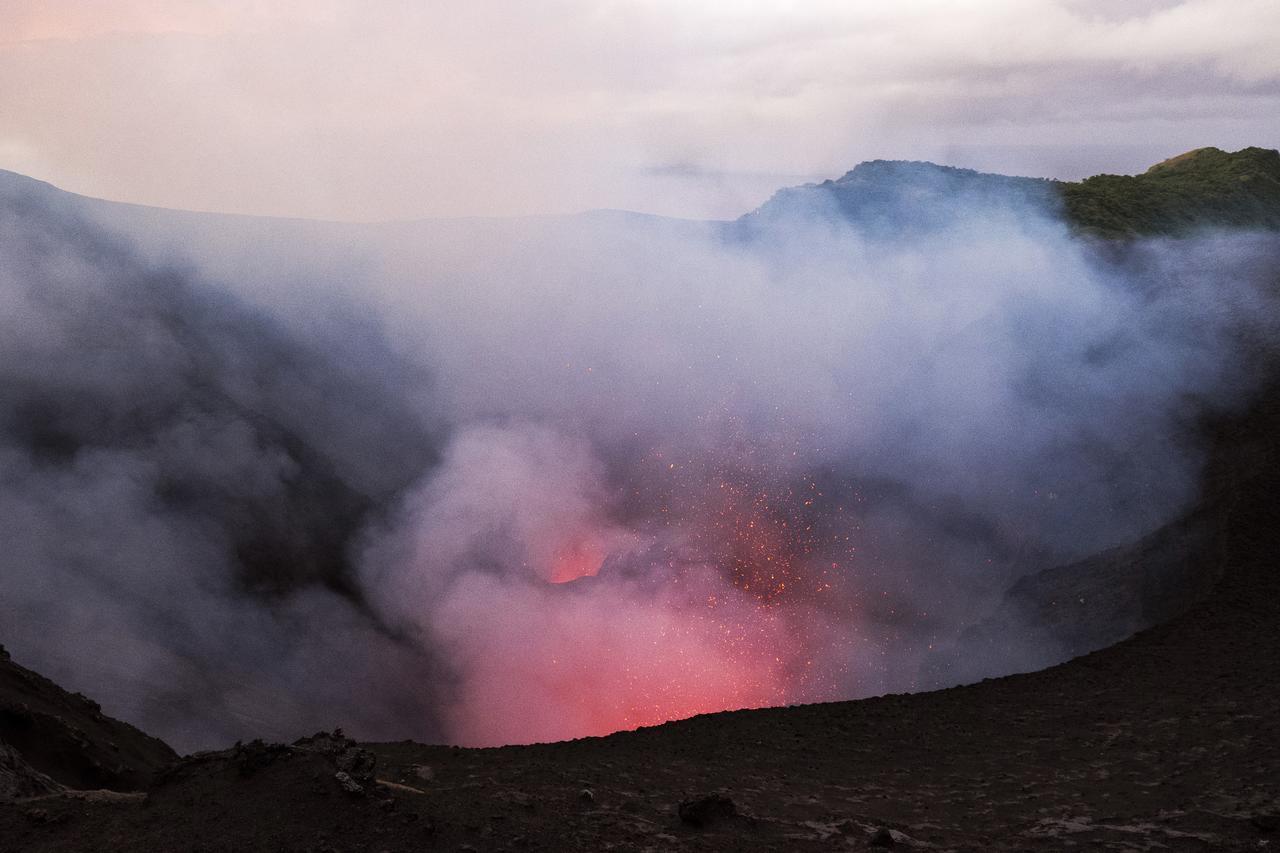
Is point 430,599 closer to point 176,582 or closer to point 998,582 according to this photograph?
point 176,582

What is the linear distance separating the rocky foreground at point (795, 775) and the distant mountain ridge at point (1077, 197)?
23467mm

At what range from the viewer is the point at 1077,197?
36.4 metres

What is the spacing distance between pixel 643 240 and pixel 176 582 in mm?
27229

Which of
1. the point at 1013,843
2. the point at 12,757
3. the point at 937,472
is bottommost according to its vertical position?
the point at 1013,843

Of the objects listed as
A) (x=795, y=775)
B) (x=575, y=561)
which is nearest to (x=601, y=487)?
(x=575, y=561)

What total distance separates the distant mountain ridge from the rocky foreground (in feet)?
77.0

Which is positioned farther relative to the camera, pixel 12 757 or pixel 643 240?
pixel 643 240

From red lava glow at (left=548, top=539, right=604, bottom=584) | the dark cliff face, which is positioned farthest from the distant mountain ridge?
the dark cliff face

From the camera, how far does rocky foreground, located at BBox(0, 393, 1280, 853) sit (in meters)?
8.71

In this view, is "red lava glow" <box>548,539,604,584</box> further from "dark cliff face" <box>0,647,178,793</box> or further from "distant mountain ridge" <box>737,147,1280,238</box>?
"distant mountain ridge" <box>737,147,1280,238</box>

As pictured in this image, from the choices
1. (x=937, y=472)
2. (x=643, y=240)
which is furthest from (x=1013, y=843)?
(x=643, y=240)

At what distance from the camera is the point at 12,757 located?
393 inches

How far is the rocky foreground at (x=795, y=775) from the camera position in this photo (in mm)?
8711

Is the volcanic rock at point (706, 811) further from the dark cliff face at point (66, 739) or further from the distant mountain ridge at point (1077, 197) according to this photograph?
the distant mountain ridge at point (1077, 197)
